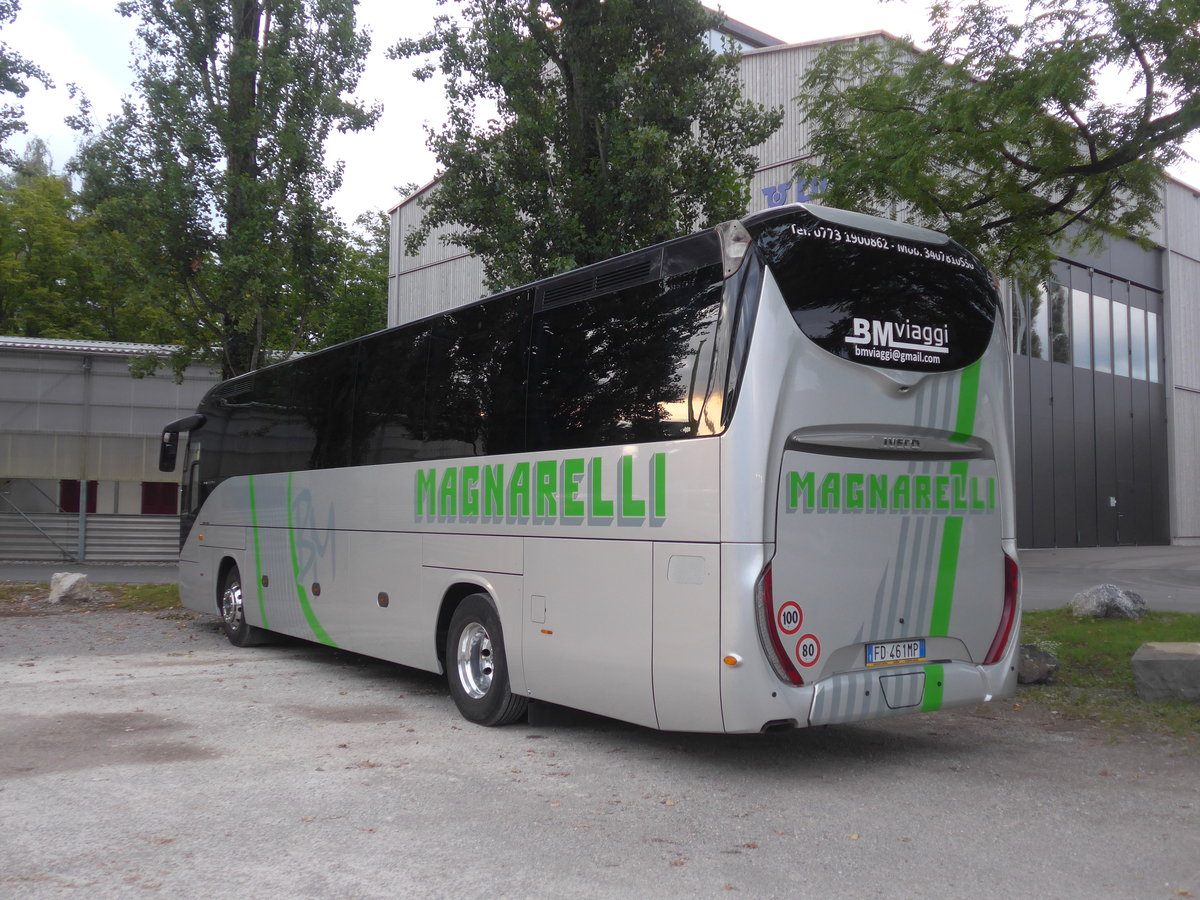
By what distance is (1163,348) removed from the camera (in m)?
39.2

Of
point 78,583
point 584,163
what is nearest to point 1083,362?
point 584,163

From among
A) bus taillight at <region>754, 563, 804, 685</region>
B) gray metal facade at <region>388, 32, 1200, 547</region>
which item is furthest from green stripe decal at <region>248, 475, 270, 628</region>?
gray metal facade at <region>388, 32, 1200, 547</region>

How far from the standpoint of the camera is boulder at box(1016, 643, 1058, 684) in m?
9.86

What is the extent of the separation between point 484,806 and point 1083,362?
33.4 m

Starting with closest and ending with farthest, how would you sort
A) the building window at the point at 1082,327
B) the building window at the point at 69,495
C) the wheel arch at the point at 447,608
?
the wheel arch at the point at 447,608, the building window at the point at 1082,327, the building window at the point at 69,495

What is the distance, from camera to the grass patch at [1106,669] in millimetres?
8484

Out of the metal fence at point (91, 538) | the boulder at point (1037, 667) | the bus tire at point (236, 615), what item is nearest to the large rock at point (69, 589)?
the bus tire at point (236, 615)

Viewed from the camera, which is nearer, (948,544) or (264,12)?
(948,544)

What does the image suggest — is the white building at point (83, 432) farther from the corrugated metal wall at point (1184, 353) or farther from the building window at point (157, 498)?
the corrugated metal wall at point (1184, 353)

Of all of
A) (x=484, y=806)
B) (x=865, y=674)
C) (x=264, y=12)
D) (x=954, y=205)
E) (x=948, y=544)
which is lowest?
(x=484, y=806)

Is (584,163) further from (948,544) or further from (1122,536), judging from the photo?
(1122,536)

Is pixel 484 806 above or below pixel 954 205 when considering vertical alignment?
below

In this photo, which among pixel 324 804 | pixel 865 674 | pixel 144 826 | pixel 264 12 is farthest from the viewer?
pixel 264 12

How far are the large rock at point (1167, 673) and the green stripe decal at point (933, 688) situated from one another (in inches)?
125
